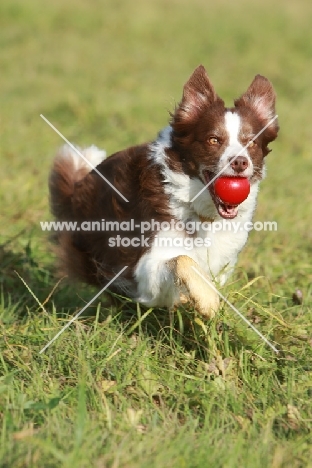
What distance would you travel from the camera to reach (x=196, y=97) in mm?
4500

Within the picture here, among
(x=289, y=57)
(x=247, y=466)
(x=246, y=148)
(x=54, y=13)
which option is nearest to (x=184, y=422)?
(x=247, y=466)

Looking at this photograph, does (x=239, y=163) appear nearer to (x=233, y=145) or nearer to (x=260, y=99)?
(x=233, y=145)

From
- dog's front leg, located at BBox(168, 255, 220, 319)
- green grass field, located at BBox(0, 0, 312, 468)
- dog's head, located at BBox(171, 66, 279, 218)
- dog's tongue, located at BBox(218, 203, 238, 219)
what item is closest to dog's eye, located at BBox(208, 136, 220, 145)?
dog's head, located at BBox(171, 66, 279, 218)

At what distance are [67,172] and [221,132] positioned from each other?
5.36ft

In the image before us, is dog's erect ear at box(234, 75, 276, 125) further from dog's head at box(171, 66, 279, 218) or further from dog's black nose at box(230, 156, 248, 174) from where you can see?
dog's black nose at box(230, 156, 248, 174)

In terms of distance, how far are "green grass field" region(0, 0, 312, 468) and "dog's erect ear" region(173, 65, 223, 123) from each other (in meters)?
0.23

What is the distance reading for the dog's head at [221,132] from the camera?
418cm

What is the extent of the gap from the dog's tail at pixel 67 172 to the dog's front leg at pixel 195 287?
5.25ft

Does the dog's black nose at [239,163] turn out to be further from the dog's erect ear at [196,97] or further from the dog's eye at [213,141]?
the dog's erect ear at [196,97]

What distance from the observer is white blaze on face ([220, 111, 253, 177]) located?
409cm

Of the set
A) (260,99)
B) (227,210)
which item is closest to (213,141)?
(227,210)

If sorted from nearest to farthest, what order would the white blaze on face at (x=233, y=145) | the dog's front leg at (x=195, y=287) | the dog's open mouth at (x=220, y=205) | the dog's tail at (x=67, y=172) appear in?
the dog's front leg at (x=195, y=287) → the white blaze on face at (x=233, y=145) → the dog's open mouth at (x=220, y=205) → the dog's tail at (x=67, y=172)

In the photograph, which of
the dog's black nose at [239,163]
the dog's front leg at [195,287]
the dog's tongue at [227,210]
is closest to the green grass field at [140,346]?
the dog's front leg at [195,287]

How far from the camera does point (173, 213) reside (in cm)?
435
